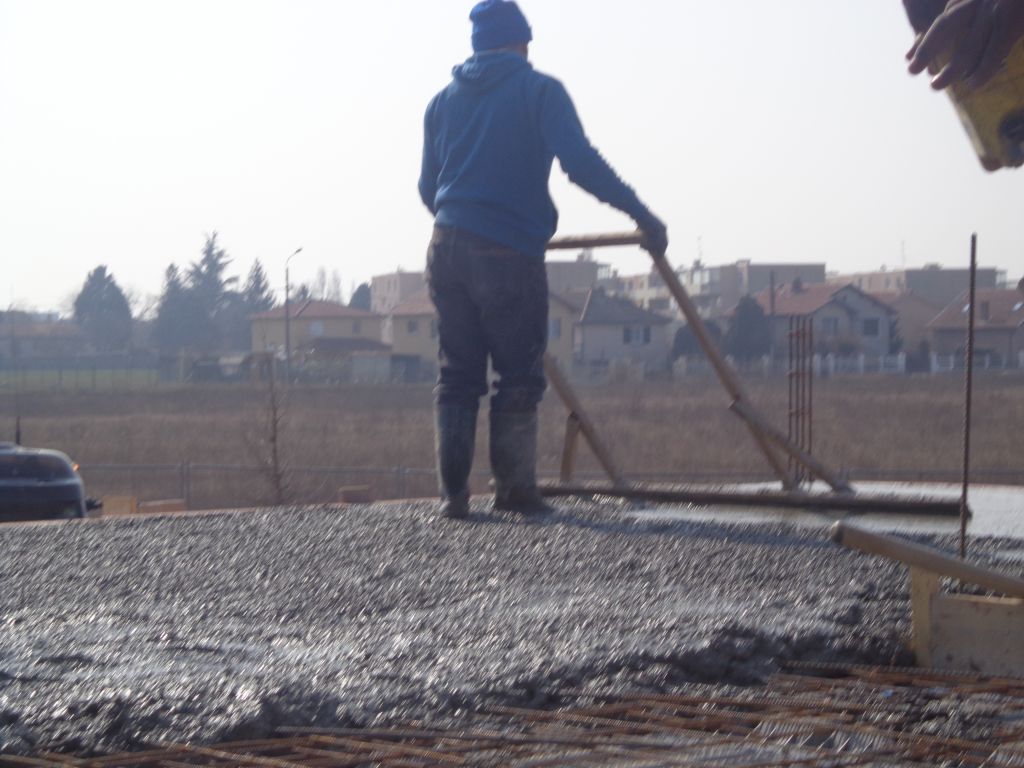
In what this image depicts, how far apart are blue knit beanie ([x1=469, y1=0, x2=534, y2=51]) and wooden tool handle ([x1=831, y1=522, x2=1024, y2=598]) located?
9.47ft

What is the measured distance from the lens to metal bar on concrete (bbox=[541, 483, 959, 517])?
188 inches

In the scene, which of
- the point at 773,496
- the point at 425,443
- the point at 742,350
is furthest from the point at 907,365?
the point at 773,496

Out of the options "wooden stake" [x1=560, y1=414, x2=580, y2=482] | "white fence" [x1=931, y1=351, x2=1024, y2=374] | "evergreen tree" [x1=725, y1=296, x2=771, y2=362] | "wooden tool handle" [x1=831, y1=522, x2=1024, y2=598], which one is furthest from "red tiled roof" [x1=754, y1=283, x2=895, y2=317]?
"wooden tool handle" [x1=831, y1=522, x2=1024, y2=598]

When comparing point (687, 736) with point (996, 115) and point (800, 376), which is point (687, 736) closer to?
point (996, 115)

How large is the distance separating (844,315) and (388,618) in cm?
6531

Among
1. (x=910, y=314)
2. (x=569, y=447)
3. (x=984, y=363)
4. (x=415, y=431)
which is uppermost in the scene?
(x=910, y=314)

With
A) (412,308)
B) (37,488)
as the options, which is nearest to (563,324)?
(412,308)

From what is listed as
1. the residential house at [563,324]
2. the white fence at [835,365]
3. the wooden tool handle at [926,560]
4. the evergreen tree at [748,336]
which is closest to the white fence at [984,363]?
the white fence at [835,365]

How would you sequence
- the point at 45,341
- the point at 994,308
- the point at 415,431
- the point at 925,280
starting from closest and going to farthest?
1. the point at 994,308
2. the point at 415,431
3. the point at 45,341
4. the point at 925,280

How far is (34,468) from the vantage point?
6.38 m

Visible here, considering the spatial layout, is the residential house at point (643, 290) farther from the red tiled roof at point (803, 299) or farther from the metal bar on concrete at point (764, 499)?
the metal bar on concrete at point (764, 499)

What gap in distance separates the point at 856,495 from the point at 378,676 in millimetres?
2787

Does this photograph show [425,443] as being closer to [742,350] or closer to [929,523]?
[742,350]

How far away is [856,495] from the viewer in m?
4.95
